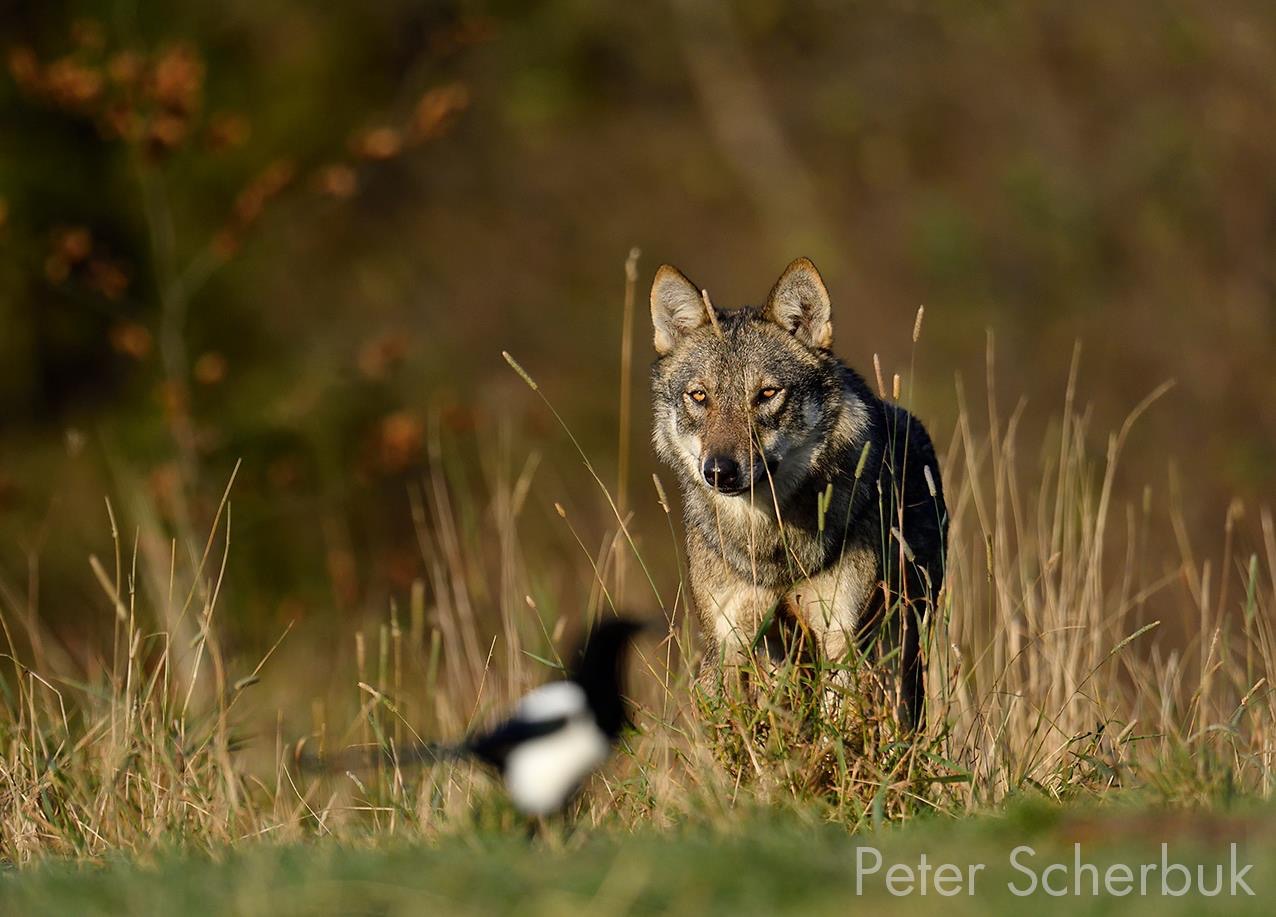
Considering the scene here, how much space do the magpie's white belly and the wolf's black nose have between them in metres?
1.23

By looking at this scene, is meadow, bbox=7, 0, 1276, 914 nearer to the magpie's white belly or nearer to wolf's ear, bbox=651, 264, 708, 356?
the magpie's white belly

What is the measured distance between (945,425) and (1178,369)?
2.62 meters

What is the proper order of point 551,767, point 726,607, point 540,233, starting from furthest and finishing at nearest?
point 540,233 → point 726,607 → point 551,767

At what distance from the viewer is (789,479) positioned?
18.4 feet

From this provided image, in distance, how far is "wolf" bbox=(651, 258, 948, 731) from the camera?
531 cm

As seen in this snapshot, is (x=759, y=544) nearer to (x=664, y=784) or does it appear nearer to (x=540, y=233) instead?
(x=664, y=784)

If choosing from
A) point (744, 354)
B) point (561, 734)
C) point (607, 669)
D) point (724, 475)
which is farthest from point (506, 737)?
point (744, 354)

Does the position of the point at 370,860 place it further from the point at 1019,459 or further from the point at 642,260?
the point at 642,260

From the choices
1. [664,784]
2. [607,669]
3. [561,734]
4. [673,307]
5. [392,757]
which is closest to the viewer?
[561,734]

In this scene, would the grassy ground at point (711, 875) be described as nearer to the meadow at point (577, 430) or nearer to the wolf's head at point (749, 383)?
the meadow at point (577, 430)

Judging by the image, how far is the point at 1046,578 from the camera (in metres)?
5.56

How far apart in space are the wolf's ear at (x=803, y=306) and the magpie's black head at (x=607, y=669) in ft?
5.37

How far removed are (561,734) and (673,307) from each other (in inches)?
89.7

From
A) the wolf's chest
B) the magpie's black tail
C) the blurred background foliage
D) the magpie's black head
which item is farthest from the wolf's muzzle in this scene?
the blurred background foliage
